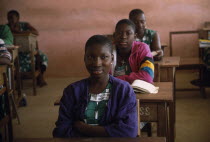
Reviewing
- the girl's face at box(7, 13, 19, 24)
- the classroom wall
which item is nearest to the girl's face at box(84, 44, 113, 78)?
the girl's face at box(7, 13, 19, 24)

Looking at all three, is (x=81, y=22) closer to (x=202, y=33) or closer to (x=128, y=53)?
(x=202, y=33)

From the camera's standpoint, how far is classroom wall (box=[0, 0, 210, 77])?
21.7 feet

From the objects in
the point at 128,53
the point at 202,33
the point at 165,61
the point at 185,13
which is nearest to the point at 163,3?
the point at 185,13

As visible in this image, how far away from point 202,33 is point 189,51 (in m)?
0.60

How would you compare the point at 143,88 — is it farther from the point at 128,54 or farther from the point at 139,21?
the point at 139,21

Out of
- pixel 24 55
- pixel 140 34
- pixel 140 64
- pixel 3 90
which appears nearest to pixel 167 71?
pixel 140 34

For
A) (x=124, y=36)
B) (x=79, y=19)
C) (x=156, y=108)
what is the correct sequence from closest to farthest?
(x=156, y=108) < (x=124, y=36) < (x=79, y=19)

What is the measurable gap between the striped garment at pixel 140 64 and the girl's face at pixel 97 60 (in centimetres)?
79

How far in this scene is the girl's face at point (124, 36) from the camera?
2.58 meters

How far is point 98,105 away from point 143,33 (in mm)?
2252

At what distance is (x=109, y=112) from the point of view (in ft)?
5.33

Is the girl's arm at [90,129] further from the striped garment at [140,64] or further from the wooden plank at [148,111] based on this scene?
the striped garment at [140,64]

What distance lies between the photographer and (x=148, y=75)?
2494 millimetres

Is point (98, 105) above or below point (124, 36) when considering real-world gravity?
below
